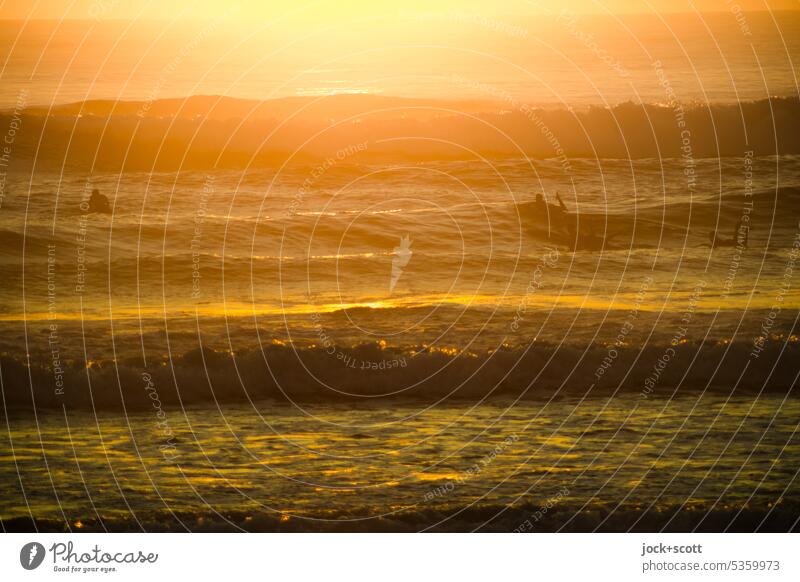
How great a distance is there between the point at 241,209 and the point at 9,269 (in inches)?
335

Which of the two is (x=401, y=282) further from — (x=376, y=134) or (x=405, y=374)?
(x=376, y=134)

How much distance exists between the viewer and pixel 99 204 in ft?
112

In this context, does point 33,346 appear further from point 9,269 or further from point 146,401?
point 9,269

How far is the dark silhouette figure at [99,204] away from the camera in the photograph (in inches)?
1326

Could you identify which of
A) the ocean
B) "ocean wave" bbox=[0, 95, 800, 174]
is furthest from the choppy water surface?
"ocean wave" bbox=[0, 95, 800, 174]
